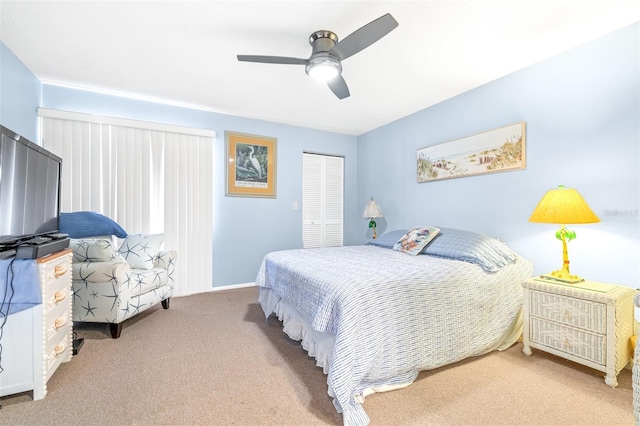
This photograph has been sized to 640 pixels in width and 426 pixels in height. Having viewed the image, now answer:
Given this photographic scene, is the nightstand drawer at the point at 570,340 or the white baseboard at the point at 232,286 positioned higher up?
the nightstand drawer at the point at 570,340

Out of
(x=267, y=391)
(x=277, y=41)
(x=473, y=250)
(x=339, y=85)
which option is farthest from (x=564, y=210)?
(x=277, y=41)

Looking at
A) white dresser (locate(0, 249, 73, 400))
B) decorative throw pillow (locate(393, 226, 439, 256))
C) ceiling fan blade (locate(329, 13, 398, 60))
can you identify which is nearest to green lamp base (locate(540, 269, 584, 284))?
decorative throw pillow (locate(393, 226, 439, 256))

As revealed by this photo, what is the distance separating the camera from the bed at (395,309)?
148 centimetres

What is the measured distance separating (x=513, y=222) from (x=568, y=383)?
1379mm

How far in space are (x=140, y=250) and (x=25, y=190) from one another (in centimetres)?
127

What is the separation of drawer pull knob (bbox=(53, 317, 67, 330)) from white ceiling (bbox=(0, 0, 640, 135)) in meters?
2.04

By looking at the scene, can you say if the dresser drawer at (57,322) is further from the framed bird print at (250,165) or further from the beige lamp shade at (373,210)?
the beige lamp shade at (373,210)

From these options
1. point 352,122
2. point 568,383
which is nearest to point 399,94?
point 352,122

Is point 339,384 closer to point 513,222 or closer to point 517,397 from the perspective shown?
point 517,397

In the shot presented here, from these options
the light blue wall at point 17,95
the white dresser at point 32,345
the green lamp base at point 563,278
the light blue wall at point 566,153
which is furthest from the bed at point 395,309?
the light blue wall at point 17,95

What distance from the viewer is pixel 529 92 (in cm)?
253

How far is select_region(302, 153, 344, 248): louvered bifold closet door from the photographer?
452cm

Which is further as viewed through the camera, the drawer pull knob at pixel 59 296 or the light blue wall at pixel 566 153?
the light blue wall at pixel 566 153

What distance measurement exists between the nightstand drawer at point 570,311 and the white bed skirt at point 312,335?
0.29 m
